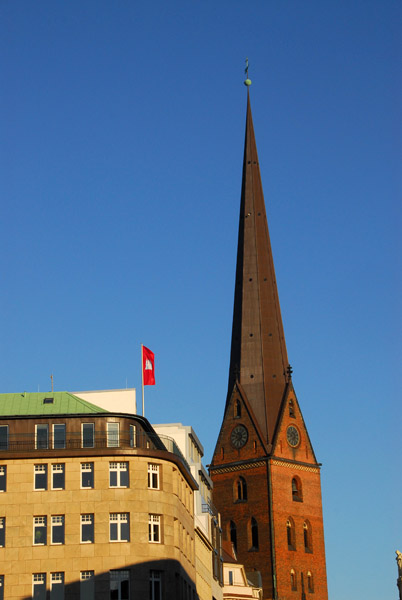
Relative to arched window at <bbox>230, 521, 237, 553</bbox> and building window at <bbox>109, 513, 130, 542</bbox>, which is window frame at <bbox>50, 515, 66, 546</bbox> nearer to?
building window at <bbox>109, 513, 130, 542</bbox>

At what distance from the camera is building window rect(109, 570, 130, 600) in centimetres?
5212

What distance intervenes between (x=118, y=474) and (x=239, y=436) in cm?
7363

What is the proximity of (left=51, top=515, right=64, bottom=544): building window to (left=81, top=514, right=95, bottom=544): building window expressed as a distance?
2.93ft

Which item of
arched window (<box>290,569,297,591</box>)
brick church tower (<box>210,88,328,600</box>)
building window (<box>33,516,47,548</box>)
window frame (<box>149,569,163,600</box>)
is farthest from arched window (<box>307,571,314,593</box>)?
building window (<box>33,516,47,548</box>)

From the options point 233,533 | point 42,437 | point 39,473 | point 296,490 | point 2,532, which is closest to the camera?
point 2,532

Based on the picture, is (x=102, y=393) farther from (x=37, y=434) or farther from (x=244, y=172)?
(x=244, y=172)

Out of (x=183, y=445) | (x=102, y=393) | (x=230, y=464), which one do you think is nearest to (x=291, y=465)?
(x=230, y=464)

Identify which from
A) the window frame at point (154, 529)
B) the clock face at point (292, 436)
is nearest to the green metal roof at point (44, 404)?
the window frame at point (154, 529)

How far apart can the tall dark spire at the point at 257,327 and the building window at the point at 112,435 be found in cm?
7078

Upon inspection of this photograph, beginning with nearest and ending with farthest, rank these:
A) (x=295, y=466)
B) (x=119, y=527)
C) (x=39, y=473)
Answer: (x=119, y=527) < (x=39, y=473) < (x=295, y=466)

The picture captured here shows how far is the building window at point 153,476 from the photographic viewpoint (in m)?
55.2

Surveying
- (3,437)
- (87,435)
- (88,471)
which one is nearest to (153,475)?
(88,471)

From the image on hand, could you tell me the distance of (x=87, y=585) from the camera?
171ft

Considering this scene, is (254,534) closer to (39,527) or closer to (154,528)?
(154,528)
